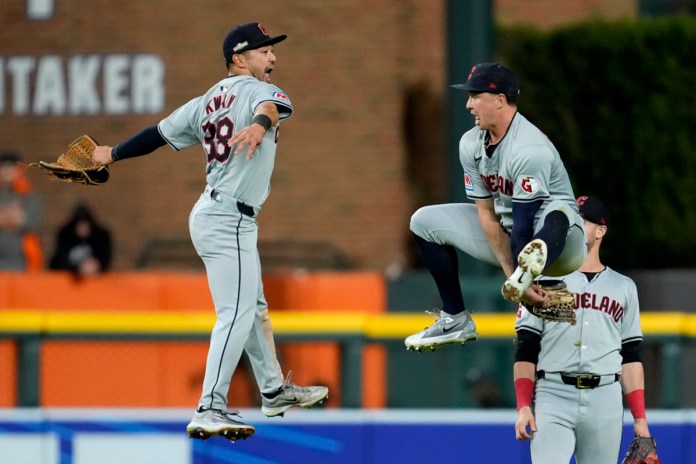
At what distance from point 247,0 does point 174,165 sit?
175 centimetres

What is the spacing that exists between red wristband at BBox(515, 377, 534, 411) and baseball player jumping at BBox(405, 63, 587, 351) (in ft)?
2.12

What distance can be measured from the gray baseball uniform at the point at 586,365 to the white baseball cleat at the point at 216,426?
1666 mm

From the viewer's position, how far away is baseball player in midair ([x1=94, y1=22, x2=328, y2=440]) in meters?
6.58

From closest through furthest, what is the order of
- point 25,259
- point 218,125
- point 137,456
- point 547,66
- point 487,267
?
point 218,125 < point 137,456 < point 487,267 < point 25,259 < point 547,66

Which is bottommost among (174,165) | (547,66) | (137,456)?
(137,456)

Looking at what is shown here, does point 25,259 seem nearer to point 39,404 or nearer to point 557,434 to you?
point 39,404

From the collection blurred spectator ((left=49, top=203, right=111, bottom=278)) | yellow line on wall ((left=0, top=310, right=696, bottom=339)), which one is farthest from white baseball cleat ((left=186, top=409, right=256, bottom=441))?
blurred spectator ((left=49, top=203, right=111, bottom=278))

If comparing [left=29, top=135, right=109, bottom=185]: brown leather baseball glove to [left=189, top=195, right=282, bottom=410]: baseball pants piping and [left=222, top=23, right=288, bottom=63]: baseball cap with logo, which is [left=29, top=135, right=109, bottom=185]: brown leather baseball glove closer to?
[left=189, top=195, right=282, bottom=410]: baseball pants piping

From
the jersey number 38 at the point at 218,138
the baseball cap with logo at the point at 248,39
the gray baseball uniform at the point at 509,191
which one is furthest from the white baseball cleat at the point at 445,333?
the baseball cap with logo at the point at 248,39

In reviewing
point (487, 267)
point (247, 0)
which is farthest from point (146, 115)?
point (487, 267)

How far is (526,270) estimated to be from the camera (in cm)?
623

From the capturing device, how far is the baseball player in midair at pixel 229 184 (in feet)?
21.6

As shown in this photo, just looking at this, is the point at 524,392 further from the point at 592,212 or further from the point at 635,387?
the point at 592,212

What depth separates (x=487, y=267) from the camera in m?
11.4
